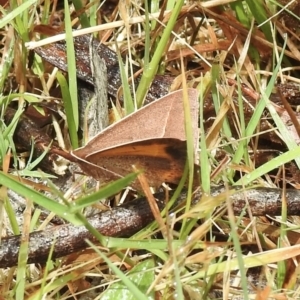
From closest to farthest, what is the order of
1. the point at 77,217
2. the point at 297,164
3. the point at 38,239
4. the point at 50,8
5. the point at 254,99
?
the point at 77,217 < the point at 38,239 < the point at 297,164 < the point at 254,99 < the point at 50,8

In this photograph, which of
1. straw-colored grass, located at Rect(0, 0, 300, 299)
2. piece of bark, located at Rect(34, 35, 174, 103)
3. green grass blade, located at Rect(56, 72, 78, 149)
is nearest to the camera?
straw-colored grass, located at Rect(0, 0, 300, 299)

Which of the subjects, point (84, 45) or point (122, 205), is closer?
point (122, 205)

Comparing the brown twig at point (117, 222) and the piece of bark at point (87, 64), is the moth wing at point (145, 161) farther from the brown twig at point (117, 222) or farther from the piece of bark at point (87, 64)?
the piece of bark at point (87, 64)

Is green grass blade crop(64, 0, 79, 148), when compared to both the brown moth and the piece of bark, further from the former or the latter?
the brown moth

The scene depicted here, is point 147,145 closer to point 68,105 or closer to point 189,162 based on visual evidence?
point 189,162

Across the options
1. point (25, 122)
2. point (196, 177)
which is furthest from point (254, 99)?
point (25, 122)

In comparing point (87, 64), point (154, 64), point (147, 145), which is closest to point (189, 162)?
point (147, 145)

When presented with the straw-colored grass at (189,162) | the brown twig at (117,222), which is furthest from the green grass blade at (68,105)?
the brown twig at (117,222)

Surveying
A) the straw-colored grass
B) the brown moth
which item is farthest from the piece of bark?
the brown moth

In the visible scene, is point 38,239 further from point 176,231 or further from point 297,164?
point 297,164
